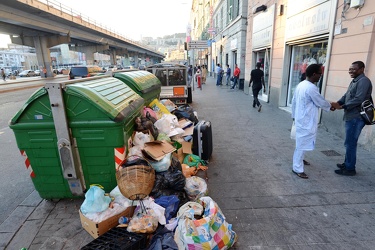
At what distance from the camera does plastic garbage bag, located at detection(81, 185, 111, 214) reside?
255 centimetres

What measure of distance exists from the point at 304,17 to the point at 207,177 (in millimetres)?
6460

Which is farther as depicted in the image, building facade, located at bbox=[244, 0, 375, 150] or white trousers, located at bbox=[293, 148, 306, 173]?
building facade, located at bbox=[244, 0, 375, 150]

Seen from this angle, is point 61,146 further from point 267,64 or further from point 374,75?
point 267,64

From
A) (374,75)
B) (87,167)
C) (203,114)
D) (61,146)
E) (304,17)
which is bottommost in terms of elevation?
(203,114)

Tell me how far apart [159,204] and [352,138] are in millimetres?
3226

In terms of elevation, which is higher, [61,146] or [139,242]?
[61,146]

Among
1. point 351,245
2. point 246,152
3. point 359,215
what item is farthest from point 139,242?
point 246,152

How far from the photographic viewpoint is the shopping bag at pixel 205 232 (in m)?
2.09

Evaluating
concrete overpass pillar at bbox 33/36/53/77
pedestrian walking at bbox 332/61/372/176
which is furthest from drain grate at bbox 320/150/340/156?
concrete overpass pillar at bbox 33/36/53/77

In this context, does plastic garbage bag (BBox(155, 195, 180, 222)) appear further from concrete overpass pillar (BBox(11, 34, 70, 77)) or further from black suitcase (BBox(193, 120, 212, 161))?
concrete overpass pillar (BBox(11, 34, 70, 77))

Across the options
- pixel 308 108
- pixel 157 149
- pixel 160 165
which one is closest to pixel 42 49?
pixel 157 149

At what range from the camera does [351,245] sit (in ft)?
7.71

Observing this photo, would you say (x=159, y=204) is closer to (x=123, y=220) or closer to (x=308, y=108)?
(x=123, y=220)

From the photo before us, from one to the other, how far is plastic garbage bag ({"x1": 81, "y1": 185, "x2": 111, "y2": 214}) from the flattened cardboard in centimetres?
83
